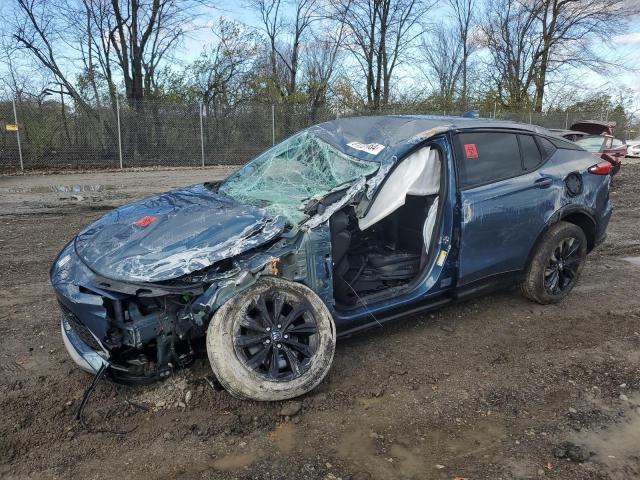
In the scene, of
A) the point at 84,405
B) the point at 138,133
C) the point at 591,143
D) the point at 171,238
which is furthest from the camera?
the point at 138,133

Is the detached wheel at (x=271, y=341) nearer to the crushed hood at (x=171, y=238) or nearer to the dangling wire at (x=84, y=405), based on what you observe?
the crushed hood at (x=171, y=238)

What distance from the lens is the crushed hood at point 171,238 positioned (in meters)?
2.71

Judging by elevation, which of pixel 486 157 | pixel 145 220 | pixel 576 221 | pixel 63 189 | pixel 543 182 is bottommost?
pixel 63 189

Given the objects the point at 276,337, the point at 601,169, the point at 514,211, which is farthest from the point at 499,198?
the point at 276,337

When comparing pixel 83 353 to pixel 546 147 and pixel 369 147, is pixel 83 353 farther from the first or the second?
pixel 546 147

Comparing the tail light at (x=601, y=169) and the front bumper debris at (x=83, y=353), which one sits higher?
the tail light at (x=601, y=169)

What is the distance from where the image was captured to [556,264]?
4.36 meters

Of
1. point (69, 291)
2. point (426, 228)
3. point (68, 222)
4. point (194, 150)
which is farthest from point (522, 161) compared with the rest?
point (194, 150)

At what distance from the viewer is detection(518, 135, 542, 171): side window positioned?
4.12 metres

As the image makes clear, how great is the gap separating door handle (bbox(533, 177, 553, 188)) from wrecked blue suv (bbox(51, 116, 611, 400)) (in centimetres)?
1

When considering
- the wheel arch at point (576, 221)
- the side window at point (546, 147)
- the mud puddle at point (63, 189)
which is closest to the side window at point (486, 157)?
the side window at point (546, 147)

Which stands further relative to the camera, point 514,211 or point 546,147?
point 546,147

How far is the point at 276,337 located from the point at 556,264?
110 inches

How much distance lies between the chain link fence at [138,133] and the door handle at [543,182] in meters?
13.4
